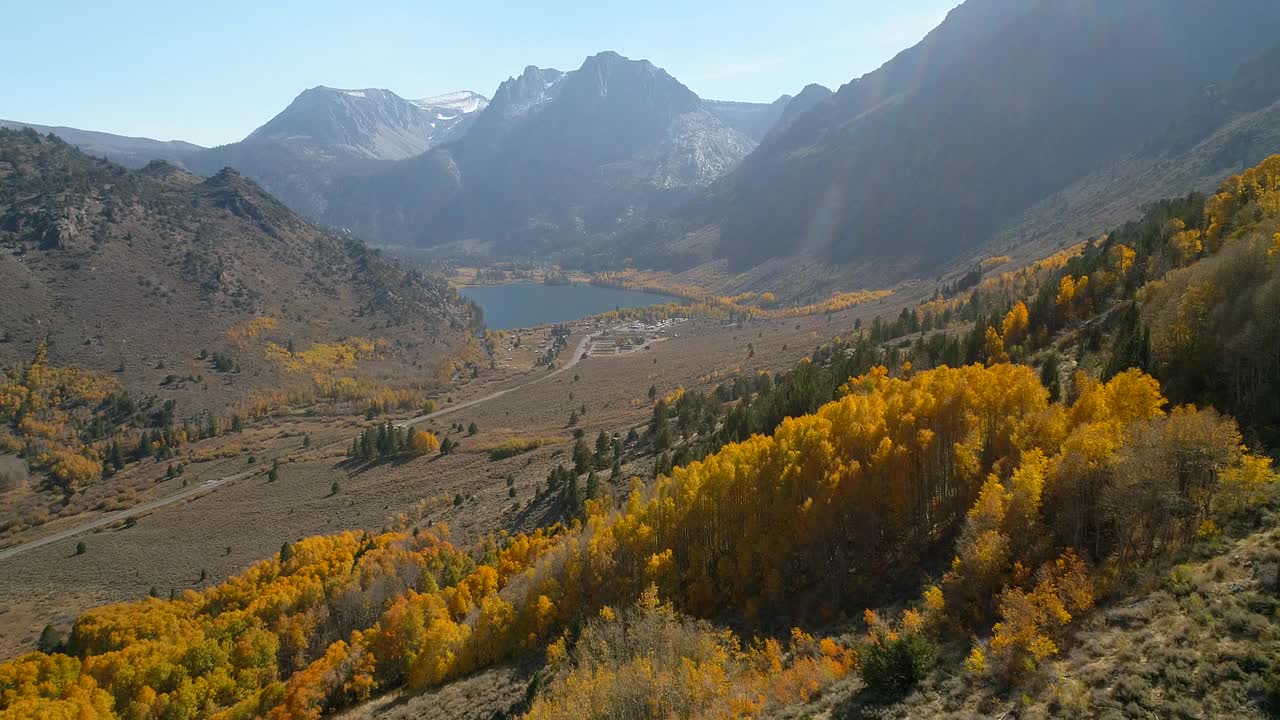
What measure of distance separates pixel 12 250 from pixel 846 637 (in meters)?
243

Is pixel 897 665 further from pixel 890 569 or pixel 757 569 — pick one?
pixel 757 569

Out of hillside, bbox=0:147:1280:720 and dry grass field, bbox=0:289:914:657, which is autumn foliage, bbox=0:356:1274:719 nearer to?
hillside, bbox=0:147:1280:720

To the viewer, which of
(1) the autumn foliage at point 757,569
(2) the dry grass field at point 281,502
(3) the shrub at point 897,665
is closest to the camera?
(3) the shrub at point 897,665

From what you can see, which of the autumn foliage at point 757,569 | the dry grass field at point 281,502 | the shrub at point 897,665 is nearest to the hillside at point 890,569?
the shrub at point 897,665

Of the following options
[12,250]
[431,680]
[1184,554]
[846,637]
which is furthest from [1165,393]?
[12,250]

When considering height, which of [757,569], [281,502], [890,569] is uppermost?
[890,569]

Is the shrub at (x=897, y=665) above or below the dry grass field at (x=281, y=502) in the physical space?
above

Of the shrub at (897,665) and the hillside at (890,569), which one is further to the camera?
the shrub at (897,665)

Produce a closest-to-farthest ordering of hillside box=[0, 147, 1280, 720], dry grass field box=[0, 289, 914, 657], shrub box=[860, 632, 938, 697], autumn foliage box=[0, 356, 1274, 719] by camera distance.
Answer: hillside box=[0, 147, 1280, 720] < shrub box=[860, 632, 938, 697] < autumn foliage box=[0, 356, 1274, 719] < dry grass field box=[0, 289, 914, 657]

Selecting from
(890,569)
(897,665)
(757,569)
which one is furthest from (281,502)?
(897,665)

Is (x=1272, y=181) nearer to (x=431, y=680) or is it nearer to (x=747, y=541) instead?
(x=747, y=541)

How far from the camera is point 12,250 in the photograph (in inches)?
7229

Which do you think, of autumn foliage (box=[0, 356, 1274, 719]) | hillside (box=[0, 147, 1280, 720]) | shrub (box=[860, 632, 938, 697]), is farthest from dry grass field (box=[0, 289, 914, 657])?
shrub (box=[860, 632, 938, 697])

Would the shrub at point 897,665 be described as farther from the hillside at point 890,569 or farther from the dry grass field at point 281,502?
the dry grass field at point 281,502
